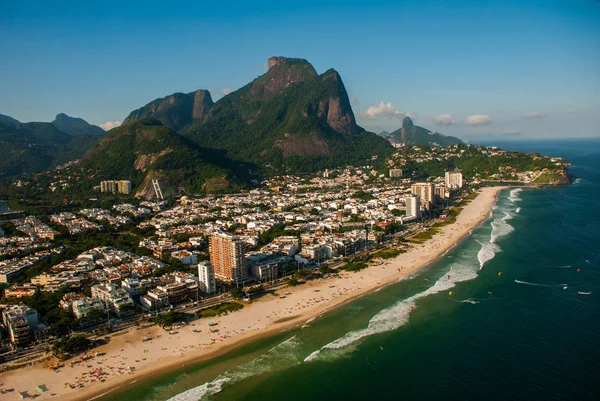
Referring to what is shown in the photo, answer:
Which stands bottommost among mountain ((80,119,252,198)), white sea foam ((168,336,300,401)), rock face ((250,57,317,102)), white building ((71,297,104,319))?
white sea foam ((168,336,300,401))

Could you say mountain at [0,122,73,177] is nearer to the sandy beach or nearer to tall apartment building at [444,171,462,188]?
tall apartment building at [444,171,462,188]

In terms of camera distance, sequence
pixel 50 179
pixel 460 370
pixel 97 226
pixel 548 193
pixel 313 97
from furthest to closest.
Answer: pixel 313 97
pixel 50 179
pixel 548 193
pixel 97 226
pixel 460 370

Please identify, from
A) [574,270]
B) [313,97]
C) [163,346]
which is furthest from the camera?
[313,97]

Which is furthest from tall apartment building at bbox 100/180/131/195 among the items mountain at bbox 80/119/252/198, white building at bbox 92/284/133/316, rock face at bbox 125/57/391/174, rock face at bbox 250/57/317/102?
rock face at bbox 250/57/317/102

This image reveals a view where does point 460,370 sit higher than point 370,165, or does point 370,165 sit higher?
point 370,165

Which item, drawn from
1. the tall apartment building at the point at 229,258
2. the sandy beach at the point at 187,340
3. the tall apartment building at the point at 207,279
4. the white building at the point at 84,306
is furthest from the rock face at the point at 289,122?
the white building at the point at 84,306

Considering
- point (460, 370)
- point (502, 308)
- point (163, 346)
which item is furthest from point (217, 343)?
point (502, 308)

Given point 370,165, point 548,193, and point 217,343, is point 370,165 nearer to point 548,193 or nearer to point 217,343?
point 548,193

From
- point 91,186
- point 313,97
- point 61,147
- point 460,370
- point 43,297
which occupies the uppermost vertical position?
point 313,97
